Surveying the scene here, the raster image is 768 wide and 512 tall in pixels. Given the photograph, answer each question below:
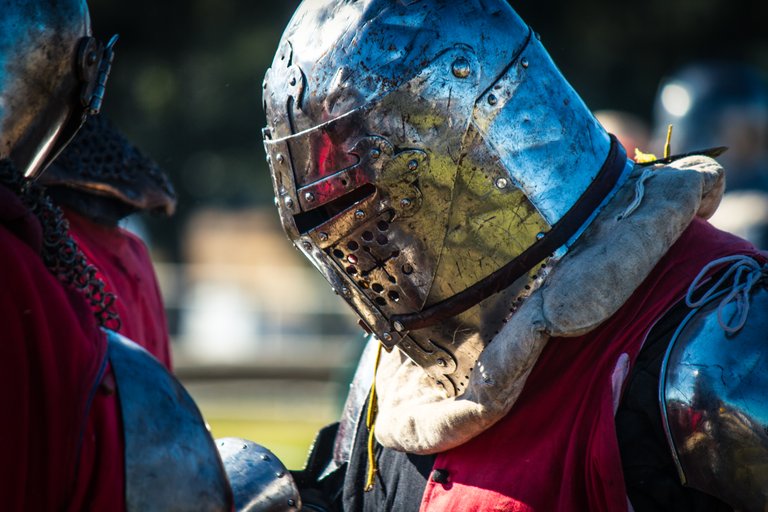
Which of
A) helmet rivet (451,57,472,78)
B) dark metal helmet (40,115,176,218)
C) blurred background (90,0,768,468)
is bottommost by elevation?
blurred background (90,0,768,468)

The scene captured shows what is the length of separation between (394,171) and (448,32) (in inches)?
14.8

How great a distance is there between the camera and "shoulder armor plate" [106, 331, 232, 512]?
2.24 m

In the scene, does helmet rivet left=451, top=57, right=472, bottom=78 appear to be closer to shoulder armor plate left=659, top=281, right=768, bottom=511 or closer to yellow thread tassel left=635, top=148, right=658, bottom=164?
yellow thread tassel left=635, top=148, right=658, bottom=164

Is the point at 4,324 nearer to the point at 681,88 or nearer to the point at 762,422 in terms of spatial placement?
the point at 762,422

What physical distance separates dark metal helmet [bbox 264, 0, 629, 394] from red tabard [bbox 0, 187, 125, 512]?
0.84 meters

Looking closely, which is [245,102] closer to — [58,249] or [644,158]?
[644,158]

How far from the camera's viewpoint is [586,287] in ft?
8.48

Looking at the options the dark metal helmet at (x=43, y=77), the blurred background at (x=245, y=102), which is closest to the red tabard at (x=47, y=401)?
the dark metal helmet at (x=43, y=77)

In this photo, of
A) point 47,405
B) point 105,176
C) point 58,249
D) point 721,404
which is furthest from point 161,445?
point 105,176

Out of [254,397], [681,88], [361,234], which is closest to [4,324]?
[361,234]

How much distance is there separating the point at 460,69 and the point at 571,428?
917mm

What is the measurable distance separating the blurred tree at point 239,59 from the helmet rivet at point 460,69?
13.2 m

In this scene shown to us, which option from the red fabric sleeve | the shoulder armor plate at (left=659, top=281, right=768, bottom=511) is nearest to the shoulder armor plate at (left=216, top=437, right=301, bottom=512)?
the red fabric sleeve

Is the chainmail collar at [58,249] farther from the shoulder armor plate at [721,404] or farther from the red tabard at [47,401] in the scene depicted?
the shoulder armor plate at [721,404]
